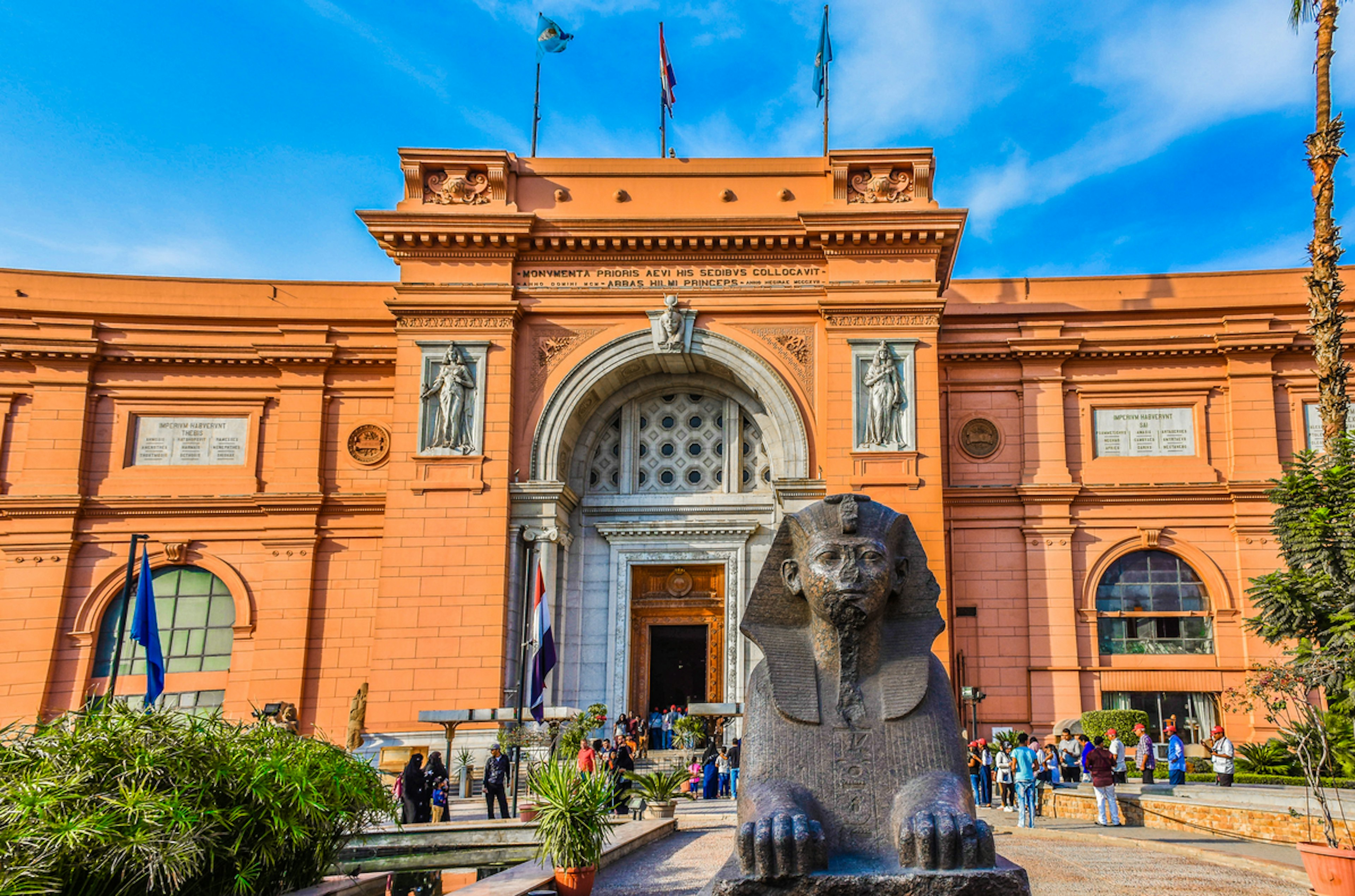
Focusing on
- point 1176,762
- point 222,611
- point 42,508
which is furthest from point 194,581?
point 1176,762

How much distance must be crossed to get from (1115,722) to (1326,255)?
959cm

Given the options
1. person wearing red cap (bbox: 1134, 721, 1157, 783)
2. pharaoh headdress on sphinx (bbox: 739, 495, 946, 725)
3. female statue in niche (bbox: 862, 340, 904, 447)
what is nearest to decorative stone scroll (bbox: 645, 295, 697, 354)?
female statue in niche (bbox: 862, 340, 904, 447)

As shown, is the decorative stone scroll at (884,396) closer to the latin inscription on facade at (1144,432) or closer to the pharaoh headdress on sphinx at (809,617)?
the latin inscription on facade at (1144,432)

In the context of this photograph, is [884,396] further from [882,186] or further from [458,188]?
[458,188]

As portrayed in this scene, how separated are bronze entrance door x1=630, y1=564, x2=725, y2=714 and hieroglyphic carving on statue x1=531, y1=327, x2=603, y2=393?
16.1 feet

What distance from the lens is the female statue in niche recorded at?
21797mm

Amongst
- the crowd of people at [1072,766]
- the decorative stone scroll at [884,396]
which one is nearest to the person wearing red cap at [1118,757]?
the crowd of people at [1072,766]

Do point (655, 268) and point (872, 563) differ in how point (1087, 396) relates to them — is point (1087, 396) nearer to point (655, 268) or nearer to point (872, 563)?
point (655, 268)

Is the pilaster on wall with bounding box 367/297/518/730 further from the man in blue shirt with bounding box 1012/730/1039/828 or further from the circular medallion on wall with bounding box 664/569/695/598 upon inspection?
the man in blue shirt with bounding box 1012/730/1039/828

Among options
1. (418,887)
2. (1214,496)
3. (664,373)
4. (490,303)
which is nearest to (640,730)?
(664,373)

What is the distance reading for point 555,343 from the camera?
2300 cm

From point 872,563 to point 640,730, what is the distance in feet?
54.8

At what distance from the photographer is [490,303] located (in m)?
22.5

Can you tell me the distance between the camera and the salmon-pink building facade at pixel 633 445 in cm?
2209
